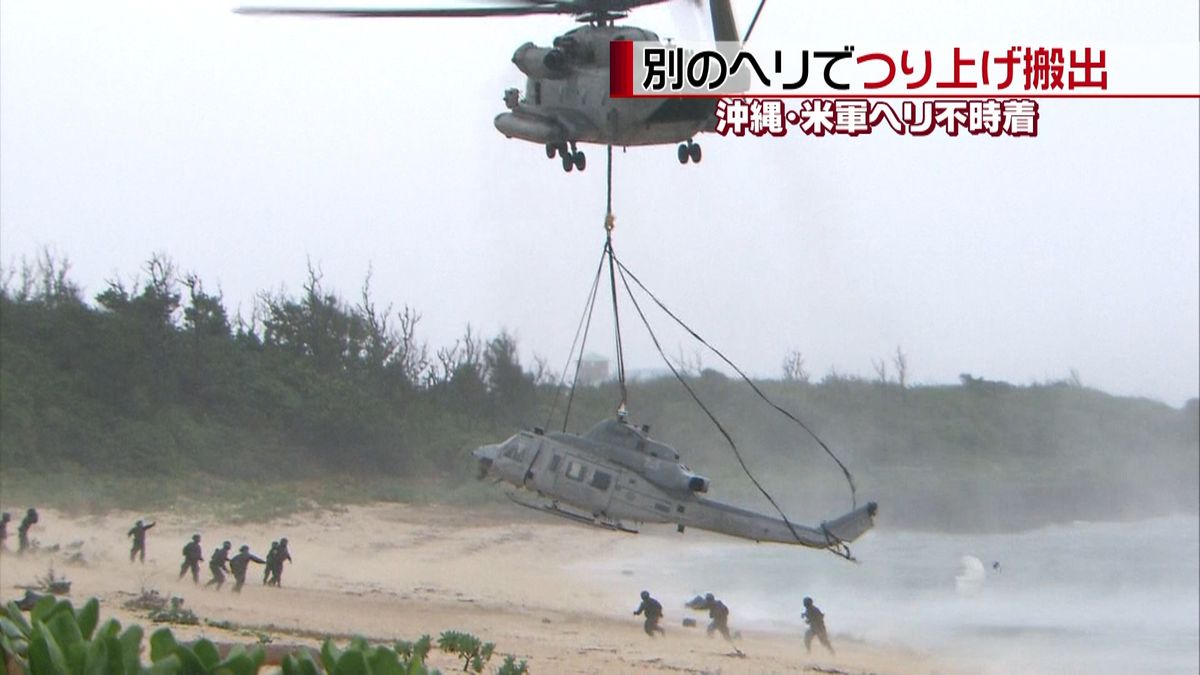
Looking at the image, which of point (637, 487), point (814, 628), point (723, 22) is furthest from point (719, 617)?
point (723, 22)

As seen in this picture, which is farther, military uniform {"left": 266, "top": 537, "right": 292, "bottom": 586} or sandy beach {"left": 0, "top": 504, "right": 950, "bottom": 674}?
military uniform {"left": 266, "top": 537, "right": 292, "bottom": 586}

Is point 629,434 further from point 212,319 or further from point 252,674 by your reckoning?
point 212,319

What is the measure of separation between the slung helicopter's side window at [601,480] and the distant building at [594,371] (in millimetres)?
12356

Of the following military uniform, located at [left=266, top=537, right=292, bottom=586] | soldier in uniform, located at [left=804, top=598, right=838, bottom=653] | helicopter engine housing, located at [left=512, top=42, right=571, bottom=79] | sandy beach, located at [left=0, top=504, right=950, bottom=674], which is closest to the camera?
helicopter engine housing, located at [left=512, top=42, right=571, bottom=79]

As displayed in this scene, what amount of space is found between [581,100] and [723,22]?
2.17 metres

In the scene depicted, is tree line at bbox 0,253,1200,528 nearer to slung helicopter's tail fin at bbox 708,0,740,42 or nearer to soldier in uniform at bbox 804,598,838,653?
soldier in uniform at bbox 804,598,838,653

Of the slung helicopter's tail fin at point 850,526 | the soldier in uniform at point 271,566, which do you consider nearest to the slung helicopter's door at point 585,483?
the slung helicopter's tail fin at point 850,526

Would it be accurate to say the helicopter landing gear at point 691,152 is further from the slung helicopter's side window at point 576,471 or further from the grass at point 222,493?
the grass at point 222,493

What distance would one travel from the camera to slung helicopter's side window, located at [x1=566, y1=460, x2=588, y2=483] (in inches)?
636

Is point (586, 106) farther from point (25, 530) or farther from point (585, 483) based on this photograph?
point (25, 530)

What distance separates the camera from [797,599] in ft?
73.7

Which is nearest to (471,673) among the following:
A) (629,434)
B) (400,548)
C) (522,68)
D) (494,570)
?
(629,434)

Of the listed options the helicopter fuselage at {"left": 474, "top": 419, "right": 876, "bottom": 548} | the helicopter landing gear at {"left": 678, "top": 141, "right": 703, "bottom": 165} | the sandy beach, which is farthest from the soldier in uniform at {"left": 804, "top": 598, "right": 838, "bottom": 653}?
the helicopter landing gear at {"left": 678, "top": 141, "right": 703, "bottom": 165}

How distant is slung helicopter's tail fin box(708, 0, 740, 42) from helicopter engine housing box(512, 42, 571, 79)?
7.26ft
